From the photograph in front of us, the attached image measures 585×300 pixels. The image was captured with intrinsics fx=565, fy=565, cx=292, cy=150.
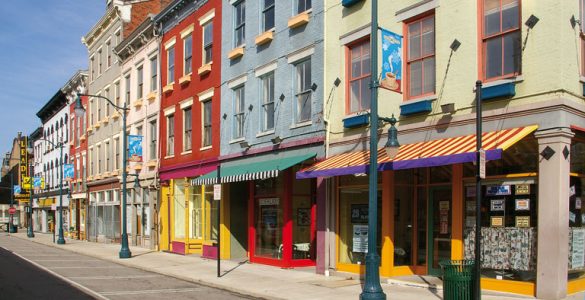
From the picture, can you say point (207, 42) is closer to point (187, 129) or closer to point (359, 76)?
point (187, 129)

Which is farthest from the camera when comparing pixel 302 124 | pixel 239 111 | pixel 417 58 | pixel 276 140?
pixel 239 111

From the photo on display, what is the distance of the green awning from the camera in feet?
53.4

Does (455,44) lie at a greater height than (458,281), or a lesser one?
greater

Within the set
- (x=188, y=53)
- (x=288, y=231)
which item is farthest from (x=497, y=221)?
(x=188, y=53)

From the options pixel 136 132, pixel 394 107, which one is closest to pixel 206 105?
pixel 136 132

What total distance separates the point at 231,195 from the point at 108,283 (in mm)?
6507

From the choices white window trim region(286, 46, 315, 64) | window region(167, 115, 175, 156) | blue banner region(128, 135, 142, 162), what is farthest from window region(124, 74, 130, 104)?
white window trim region(286, 46, 315, 64)

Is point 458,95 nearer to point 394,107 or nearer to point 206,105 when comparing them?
point 394,107

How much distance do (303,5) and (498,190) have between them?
8.91 m

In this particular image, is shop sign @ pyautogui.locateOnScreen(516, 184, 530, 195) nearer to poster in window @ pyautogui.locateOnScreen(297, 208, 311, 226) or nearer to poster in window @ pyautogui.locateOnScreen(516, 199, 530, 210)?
poster in window @ pyautogui.locateOnScreen(516, 199, 530, 210)

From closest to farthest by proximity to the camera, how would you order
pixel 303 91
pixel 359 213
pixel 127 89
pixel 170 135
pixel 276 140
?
pixel 359 213 < pixel 303 91 < pixel 276 140 < pixel 170 135 < pixel 127 89

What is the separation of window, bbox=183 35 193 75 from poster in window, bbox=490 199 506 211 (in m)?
16.3

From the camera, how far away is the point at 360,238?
15.0m

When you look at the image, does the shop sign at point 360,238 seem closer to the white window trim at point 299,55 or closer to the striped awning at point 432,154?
the striped awning at point 432,154
